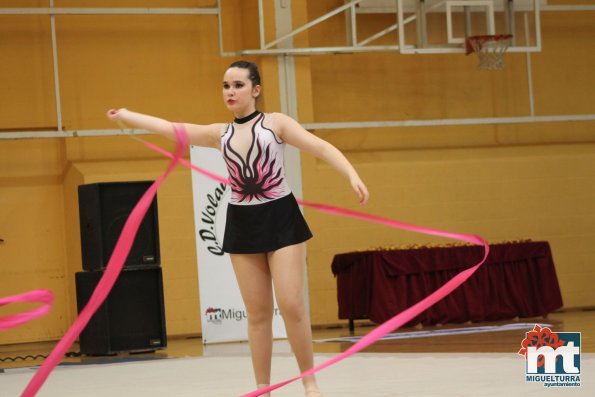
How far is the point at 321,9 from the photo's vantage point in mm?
12852

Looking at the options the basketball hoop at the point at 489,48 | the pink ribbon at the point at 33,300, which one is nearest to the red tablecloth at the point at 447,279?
the basketball hoop at the point at 489,48

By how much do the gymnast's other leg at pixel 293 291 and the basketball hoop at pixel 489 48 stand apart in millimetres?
7739

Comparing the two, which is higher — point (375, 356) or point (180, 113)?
point (180, 113)

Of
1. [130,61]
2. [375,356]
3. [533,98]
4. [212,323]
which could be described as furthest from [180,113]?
[375,356]

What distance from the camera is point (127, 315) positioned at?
9.40 metres

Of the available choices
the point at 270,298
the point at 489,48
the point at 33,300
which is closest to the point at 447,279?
the point at 489,48

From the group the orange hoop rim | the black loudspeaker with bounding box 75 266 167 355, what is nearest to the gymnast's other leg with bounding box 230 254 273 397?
the black loudspeaker with bounding box 75 266 167 355

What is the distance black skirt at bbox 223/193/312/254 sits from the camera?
4.19 metres

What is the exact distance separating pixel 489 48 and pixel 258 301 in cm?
801

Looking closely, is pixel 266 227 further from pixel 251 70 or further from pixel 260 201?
pixel 251 70

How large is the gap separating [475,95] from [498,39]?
1.91 meters

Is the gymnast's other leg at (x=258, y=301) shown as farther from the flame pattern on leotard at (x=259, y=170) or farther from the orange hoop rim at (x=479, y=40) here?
the orange hoop rim at (x=479, y=40)

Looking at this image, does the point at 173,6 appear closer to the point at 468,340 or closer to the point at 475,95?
the point at 475,95

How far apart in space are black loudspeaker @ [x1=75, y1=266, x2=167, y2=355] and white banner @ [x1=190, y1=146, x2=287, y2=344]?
0.56 m
